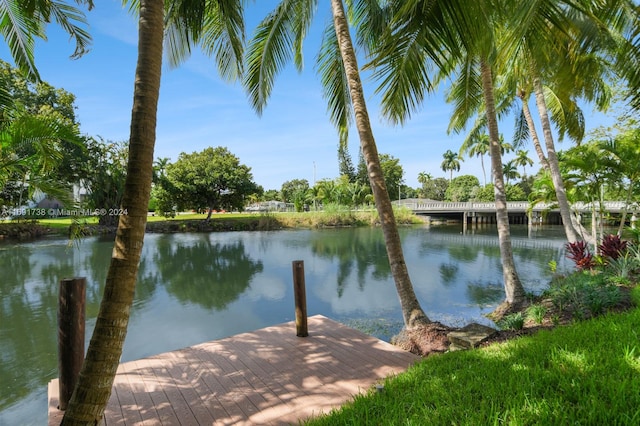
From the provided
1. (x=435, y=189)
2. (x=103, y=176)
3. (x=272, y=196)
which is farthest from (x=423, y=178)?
(x=103, y=176)

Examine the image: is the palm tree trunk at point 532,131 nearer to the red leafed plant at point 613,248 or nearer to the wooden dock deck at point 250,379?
the red leafed plant at point 613,248

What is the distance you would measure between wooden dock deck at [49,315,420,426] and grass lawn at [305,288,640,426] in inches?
32.1

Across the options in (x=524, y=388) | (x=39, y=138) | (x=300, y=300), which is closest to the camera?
(x=524, y=388)

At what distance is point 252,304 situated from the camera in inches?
315

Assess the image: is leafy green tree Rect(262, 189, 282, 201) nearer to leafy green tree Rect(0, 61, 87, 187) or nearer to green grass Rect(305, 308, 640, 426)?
leafy green tree Rect(0, 61, 87, 187)

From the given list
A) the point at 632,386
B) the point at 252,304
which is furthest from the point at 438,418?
the point at 252,304

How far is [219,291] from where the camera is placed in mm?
9328

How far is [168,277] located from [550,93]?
1267cm

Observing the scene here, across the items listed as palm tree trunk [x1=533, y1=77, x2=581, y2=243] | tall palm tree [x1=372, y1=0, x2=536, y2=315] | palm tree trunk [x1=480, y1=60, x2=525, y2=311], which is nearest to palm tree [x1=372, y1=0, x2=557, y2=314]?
tall palm tree [x1=372, y1=0, x2=536, y2=315]

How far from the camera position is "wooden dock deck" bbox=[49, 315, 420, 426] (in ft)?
9.52

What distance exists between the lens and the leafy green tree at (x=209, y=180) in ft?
85.1

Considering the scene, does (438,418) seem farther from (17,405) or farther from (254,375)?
(17,405)

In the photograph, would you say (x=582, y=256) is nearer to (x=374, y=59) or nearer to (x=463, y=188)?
(x=374, y=59)

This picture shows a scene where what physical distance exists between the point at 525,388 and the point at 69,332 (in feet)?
11.7
